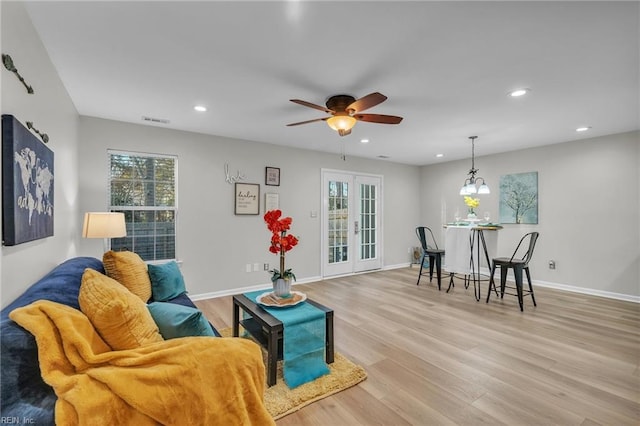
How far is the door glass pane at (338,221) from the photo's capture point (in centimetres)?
555

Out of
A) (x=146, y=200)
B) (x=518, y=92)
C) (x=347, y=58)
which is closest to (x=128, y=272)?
(x=146, y=200)

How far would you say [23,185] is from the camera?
5.01 feet

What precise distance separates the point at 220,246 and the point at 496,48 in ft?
12.8

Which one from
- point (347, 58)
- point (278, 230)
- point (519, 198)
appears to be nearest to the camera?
point (347, 58)

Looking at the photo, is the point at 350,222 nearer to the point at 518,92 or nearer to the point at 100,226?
the point at 518,92

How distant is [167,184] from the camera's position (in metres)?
3.97

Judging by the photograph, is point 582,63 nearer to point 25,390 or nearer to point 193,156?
point 25,390

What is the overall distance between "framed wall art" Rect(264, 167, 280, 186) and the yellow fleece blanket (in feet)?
12.0

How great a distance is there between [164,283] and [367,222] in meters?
4.30

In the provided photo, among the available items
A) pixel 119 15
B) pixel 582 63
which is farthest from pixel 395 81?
pixel 119 15

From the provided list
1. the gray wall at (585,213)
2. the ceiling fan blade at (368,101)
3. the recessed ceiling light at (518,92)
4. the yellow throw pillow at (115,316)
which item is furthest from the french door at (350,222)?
the yellow throw pillow at (115,316)

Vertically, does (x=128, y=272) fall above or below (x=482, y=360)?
above

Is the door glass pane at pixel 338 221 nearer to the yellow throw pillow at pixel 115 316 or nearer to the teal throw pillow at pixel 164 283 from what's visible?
the teal throw pillow at pixel 164 283

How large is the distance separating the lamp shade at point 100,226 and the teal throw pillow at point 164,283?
0.59 m
